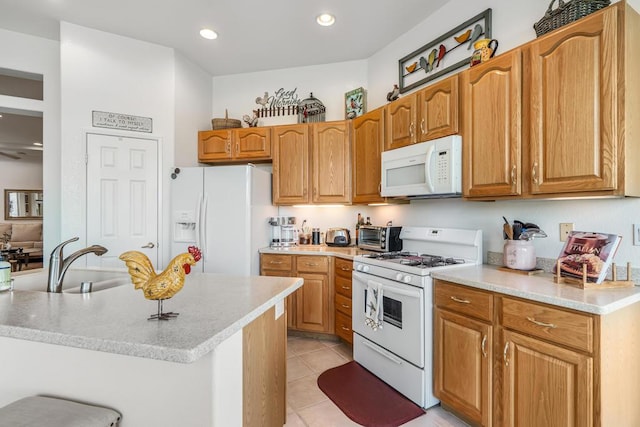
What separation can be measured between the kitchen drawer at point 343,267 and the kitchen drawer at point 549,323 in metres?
1.44

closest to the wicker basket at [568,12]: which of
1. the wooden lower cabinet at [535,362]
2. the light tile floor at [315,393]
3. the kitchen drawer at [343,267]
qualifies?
the wooden lower cabinet at [535,362]

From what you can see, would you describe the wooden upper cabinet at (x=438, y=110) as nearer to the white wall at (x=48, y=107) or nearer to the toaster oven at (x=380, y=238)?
the toaster oven at (x=380, y=238)

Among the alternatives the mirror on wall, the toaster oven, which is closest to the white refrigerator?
the toaster oven

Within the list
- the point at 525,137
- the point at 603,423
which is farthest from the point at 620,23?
the point at 603,423

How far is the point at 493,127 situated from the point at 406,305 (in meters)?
1.25

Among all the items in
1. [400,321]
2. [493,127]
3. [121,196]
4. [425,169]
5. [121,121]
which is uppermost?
[121,121]

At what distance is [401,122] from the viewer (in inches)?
107

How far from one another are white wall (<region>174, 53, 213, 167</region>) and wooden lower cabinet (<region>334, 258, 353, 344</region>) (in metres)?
2.06

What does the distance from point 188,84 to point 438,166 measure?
9.56ft

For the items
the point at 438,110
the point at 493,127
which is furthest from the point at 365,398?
the point at 438,110

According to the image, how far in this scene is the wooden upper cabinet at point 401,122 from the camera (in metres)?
2.59

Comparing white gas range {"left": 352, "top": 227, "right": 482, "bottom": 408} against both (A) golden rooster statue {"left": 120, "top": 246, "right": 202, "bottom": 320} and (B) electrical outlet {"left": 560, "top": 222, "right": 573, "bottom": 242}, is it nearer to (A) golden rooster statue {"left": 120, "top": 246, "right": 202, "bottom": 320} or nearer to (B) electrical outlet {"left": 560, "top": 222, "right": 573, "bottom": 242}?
(B) electrical outlet {"left": 560, "top": 222, "right": 573, "bottom": 242}

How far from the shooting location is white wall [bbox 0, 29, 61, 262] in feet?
10.6

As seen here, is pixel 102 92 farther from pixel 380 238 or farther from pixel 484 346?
pixel 484 346
